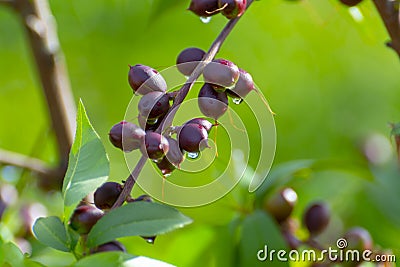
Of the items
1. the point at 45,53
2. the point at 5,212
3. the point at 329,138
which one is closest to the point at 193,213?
the point at 5,212

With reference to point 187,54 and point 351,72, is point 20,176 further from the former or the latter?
point 351,72

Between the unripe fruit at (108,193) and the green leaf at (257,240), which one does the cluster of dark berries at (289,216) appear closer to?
the green leaf at (257,240)

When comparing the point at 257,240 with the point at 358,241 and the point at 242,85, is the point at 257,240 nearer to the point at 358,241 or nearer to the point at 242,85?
the point at 358,241

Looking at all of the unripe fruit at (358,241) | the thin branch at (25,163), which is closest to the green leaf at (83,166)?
the unripe fruit at (358,241)

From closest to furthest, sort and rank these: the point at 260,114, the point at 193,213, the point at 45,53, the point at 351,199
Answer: the point at 260,114, the point at 193,213, the point at 45,53, the point at 351,199

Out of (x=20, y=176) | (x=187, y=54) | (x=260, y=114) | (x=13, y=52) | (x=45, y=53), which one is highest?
(x=187, y=54)
